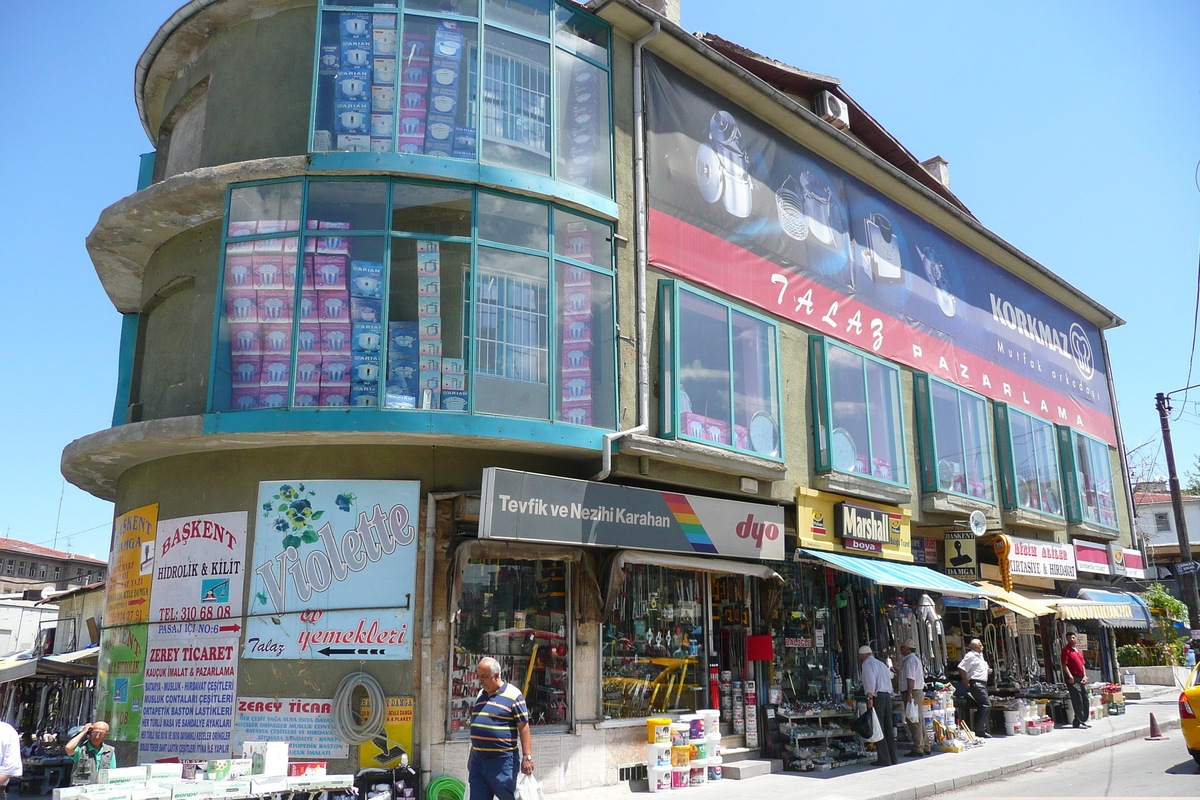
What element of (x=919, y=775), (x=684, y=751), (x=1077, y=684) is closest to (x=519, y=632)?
(x=684, y=751)

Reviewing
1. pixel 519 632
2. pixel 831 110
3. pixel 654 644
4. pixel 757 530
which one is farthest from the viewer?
pixel 831 110

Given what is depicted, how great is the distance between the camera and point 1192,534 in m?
54.8

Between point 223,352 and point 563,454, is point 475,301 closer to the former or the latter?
point 563,454

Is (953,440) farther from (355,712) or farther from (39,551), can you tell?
(39,551)

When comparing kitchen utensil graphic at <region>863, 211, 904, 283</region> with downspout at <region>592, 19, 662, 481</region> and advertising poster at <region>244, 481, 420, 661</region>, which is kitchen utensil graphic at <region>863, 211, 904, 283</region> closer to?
downspout at <region>592, 19, 662, 481</region>

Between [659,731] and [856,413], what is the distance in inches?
289

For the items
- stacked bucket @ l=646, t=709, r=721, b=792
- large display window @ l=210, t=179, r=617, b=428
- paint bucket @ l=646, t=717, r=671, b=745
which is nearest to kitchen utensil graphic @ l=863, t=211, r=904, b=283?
large display window @ l=210, t=179, r=617, b=428

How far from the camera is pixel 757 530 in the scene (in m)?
13.3

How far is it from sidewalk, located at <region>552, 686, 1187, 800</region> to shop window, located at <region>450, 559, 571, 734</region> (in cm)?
125

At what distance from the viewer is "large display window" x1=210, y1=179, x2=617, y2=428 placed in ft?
34.8

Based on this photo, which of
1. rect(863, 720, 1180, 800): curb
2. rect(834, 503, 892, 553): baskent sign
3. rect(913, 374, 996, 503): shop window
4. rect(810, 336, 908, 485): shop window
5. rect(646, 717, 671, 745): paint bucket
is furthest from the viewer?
rect(913, 374, 996, 503): shop window

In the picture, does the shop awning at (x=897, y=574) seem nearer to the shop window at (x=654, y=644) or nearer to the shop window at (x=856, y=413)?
the shop window at (x=856, y=413)

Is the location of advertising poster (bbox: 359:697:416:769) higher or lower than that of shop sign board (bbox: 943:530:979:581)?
lower

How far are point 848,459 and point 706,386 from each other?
3.91 meters
